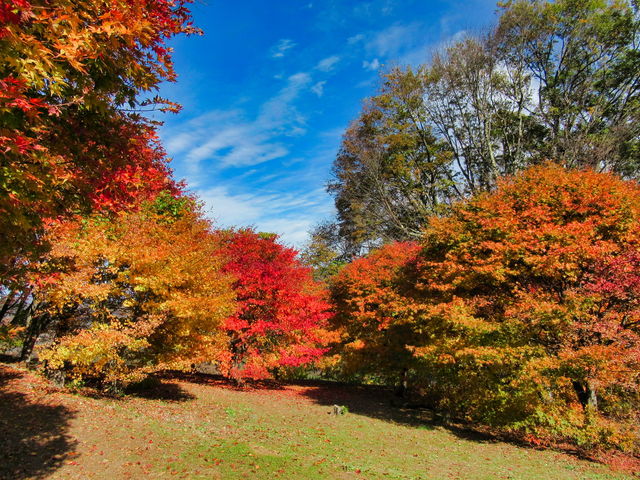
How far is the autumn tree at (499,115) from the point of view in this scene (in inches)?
866

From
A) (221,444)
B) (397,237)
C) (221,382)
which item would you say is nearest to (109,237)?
(221,444)

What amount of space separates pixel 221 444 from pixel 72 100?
31.2 ft

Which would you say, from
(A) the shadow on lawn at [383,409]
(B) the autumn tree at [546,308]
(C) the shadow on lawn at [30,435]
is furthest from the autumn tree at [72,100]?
(A) the shadow on lawn at [383,409]

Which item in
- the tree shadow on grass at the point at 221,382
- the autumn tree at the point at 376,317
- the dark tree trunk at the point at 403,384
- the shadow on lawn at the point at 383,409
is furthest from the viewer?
the dark tree trunk at the point at 403,384

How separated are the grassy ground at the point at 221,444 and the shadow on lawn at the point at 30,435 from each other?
2 centimetres

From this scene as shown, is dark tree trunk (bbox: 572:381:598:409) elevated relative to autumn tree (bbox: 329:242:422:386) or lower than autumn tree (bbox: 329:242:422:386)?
lower

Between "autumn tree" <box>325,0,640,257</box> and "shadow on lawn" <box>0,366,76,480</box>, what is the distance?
20980mm

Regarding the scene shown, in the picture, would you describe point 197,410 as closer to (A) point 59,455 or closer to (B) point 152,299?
(B) point 152,299

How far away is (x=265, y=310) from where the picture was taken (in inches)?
768

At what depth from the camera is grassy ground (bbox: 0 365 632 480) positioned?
7750 millimetres

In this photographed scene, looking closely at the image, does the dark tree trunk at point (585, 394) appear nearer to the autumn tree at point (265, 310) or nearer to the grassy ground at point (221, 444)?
the grassy ground at point (221, 444)

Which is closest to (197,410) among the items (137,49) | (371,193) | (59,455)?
(59,455)

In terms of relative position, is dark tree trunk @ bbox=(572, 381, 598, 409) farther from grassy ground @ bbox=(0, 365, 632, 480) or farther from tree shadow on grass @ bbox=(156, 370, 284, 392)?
tree shadow on grass @ bbox=(156, 370, 284, 392)

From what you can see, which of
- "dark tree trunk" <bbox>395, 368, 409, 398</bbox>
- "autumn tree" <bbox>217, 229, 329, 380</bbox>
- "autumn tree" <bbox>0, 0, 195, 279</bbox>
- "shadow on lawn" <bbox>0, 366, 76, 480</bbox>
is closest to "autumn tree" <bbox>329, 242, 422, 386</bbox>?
"dark tree trunk" <bbox>395, 368, 409, 398</bbox>
